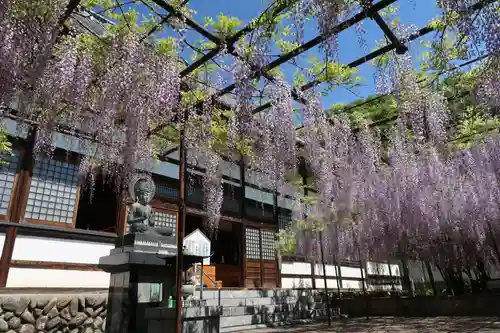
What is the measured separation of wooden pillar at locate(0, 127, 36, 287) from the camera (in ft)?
20.3

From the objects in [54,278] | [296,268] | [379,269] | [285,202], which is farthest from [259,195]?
[379,269]

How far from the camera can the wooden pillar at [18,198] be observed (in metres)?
6.18

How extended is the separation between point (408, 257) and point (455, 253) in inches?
47.2

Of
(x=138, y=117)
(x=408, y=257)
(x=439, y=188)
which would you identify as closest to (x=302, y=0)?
(x=138, y=117)

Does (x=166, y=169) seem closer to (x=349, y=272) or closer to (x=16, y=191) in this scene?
(x=16, y=191)

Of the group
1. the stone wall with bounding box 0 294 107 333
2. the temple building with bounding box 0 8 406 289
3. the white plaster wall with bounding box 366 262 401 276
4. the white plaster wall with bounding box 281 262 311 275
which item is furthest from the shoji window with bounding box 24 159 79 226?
the white plaster wall with bounding box 366 262 401 276

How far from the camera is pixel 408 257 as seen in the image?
34.0 ft

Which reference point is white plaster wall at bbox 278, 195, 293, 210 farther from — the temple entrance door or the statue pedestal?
the statue pedestal

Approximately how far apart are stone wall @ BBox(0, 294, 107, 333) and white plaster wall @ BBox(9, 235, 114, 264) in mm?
1011

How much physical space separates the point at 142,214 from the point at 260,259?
622 centimetres

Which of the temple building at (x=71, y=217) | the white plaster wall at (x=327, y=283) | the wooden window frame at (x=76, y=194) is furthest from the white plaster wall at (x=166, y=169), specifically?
the white plaster wall at (x=327, y=283)

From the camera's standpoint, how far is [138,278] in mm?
4953

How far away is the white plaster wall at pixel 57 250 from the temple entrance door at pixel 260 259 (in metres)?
4.50

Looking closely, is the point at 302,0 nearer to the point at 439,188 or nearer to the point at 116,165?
the point at 116,165
